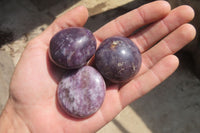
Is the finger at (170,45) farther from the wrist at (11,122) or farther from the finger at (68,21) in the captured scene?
the wrist at (11,122)

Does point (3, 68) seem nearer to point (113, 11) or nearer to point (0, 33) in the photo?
point (0, 33)

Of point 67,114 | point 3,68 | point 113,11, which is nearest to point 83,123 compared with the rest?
point 67,114

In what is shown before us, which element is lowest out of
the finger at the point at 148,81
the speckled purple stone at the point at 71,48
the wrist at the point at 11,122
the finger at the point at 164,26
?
the finger at the point at 148,81

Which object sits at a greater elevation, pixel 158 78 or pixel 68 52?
pixel 68 52

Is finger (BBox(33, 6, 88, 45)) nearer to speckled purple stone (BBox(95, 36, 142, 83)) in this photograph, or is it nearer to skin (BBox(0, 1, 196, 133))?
skin (BBox(0, 1, 196, 133))

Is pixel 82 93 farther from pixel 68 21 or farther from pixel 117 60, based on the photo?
pixel 68 21

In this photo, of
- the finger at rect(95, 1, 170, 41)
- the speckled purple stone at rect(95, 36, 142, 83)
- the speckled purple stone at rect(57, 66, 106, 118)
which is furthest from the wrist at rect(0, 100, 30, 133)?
the finger at rect(95, 1, 170, 41)

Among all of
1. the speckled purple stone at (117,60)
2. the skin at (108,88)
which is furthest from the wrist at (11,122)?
the speckled purple stone at (117,60)

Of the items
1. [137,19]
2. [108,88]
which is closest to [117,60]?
[108,88]
